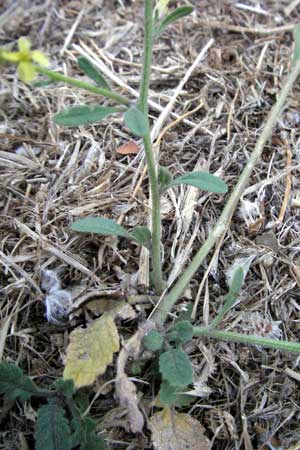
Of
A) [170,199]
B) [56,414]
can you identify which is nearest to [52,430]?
[56,414]

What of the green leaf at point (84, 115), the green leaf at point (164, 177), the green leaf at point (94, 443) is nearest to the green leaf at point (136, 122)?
the green leaf at point (84, 115)

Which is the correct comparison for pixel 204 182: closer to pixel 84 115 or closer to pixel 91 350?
pixel 84 115

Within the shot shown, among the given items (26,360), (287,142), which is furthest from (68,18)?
(26,360)

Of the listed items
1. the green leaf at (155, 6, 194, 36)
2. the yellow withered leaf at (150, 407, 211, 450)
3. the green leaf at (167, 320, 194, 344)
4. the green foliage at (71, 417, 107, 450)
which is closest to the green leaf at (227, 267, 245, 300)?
the green leaf at (167, 320, 194, 344)

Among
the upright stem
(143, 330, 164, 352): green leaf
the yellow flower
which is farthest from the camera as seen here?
(143, 330, 164, 352): green leaf

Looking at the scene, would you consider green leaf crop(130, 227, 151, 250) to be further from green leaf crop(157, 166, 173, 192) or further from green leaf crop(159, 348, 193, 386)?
green leaf crop(159, 348, 193, 386)

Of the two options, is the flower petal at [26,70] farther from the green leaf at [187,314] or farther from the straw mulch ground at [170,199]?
the green leaf at [187,314]

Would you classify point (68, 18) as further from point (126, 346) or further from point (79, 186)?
point (126, 346)
